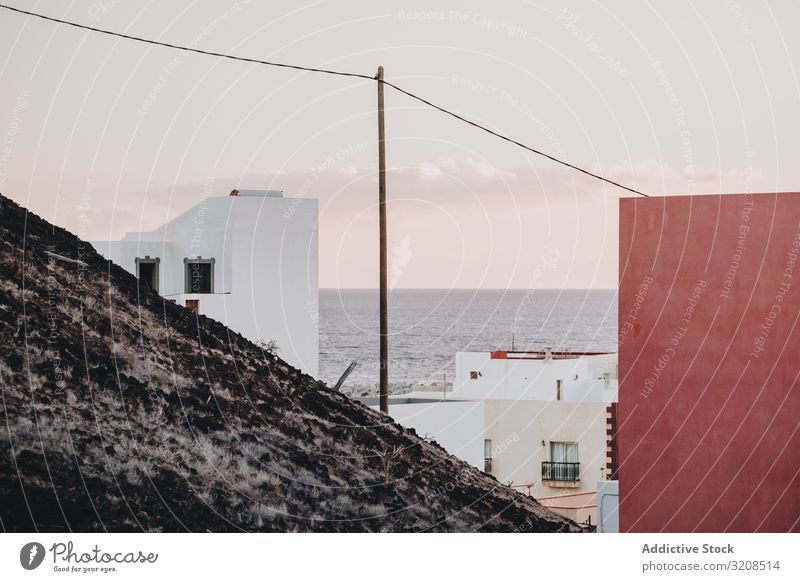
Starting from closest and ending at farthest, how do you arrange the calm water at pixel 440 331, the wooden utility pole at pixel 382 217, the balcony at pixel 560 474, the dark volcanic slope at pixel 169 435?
the dark volcanic slope at pixel 169 435, the wooden utility pole at pixel 382 217, the balcony at pixel 560 474, the calm water at pixel 440 331

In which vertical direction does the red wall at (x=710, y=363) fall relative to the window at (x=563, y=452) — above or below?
above

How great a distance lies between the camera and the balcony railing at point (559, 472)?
1714cm

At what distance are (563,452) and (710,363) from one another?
10.6 m

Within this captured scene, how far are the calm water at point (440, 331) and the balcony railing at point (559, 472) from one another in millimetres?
19045

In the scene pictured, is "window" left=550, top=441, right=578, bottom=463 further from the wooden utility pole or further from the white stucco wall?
the wooden utility pole

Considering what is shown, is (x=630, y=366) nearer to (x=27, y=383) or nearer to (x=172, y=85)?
(x=27, y=383)

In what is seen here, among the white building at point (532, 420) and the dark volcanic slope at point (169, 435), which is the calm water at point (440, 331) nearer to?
the white building at point (532, 420)

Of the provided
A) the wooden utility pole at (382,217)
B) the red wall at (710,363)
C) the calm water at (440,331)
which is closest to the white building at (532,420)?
the wooden utility pole at (382,217)

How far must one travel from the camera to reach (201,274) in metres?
13.3

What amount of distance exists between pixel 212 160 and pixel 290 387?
4369 millimetres

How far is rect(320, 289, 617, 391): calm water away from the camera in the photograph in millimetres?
46906

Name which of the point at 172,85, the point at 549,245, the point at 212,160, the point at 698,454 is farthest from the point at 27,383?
the point at 549,245

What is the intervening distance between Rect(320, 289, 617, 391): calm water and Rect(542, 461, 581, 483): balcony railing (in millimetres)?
19045

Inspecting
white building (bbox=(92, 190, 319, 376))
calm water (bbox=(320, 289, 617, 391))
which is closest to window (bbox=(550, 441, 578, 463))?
white building (bbox=(92, 190, 319, 376))
